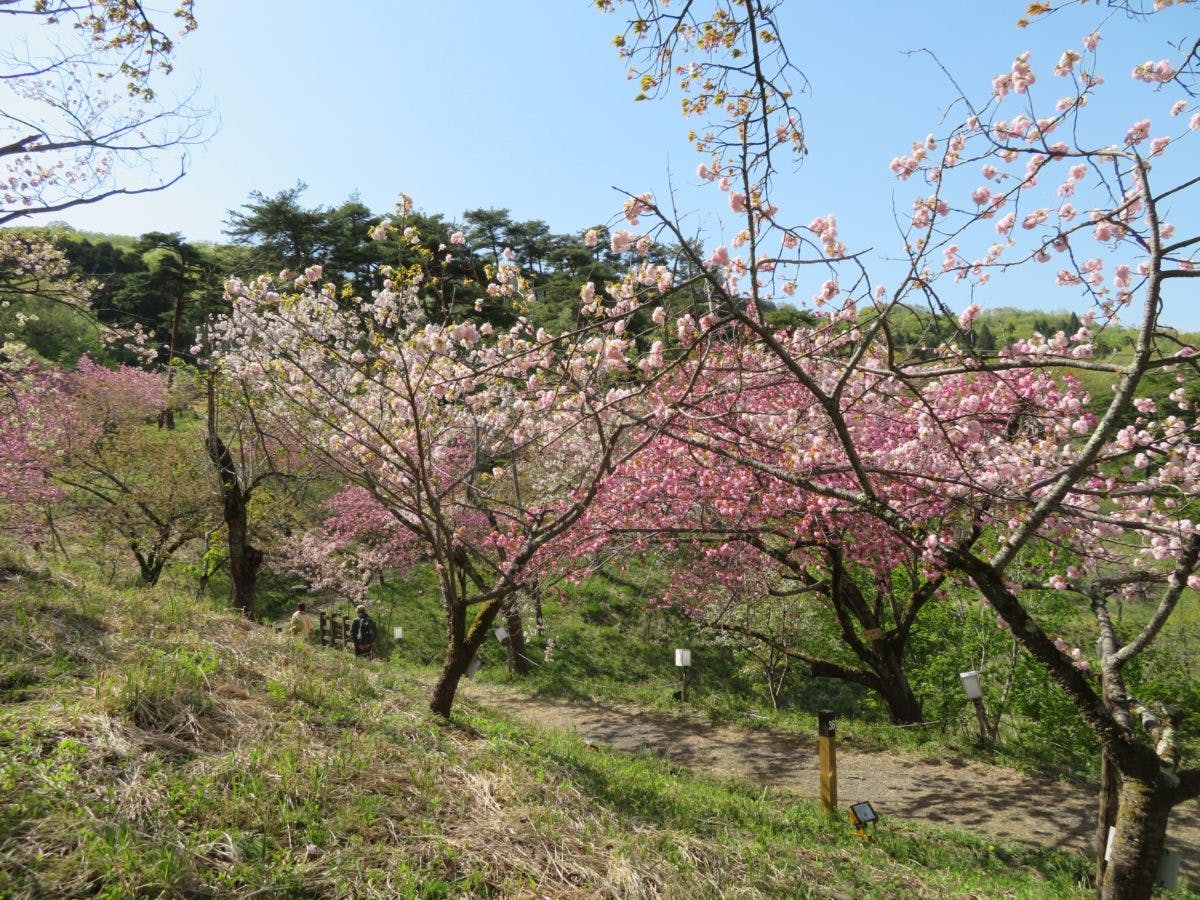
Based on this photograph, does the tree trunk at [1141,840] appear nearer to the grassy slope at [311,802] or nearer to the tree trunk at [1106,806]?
the tree trunk at [1106,806]

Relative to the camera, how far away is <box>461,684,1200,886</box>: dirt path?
7.00 meters

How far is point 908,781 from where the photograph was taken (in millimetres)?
8391

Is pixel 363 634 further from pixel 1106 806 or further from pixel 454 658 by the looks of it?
pixel 1106 806

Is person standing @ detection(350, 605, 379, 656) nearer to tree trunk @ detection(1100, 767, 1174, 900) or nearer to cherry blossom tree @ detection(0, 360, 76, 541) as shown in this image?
cherry blossom tree @ detection(0, 360, 76, 541)

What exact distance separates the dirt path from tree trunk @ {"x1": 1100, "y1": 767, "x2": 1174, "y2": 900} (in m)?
2.78

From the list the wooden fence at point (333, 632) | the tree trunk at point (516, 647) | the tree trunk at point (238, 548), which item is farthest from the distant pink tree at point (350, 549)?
the tree trunk at point (238, 548)

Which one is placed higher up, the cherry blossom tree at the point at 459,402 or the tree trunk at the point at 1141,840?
the cherry blossom tree at the point at 459,402

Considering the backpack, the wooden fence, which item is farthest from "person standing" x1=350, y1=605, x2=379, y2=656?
the wooden fence

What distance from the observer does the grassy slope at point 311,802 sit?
2.91 m

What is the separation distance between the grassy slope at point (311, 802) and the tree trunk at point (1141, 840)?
976 mm

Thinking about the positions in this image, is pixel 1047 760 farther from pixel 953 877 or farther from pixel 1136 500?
pixel 953 877

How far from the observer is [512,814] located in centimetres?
394

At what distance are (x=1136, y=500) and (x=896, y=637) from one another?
403 centimetres

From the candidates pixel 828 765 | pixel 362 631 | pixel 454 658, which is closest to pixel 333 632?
pixel 362 631
